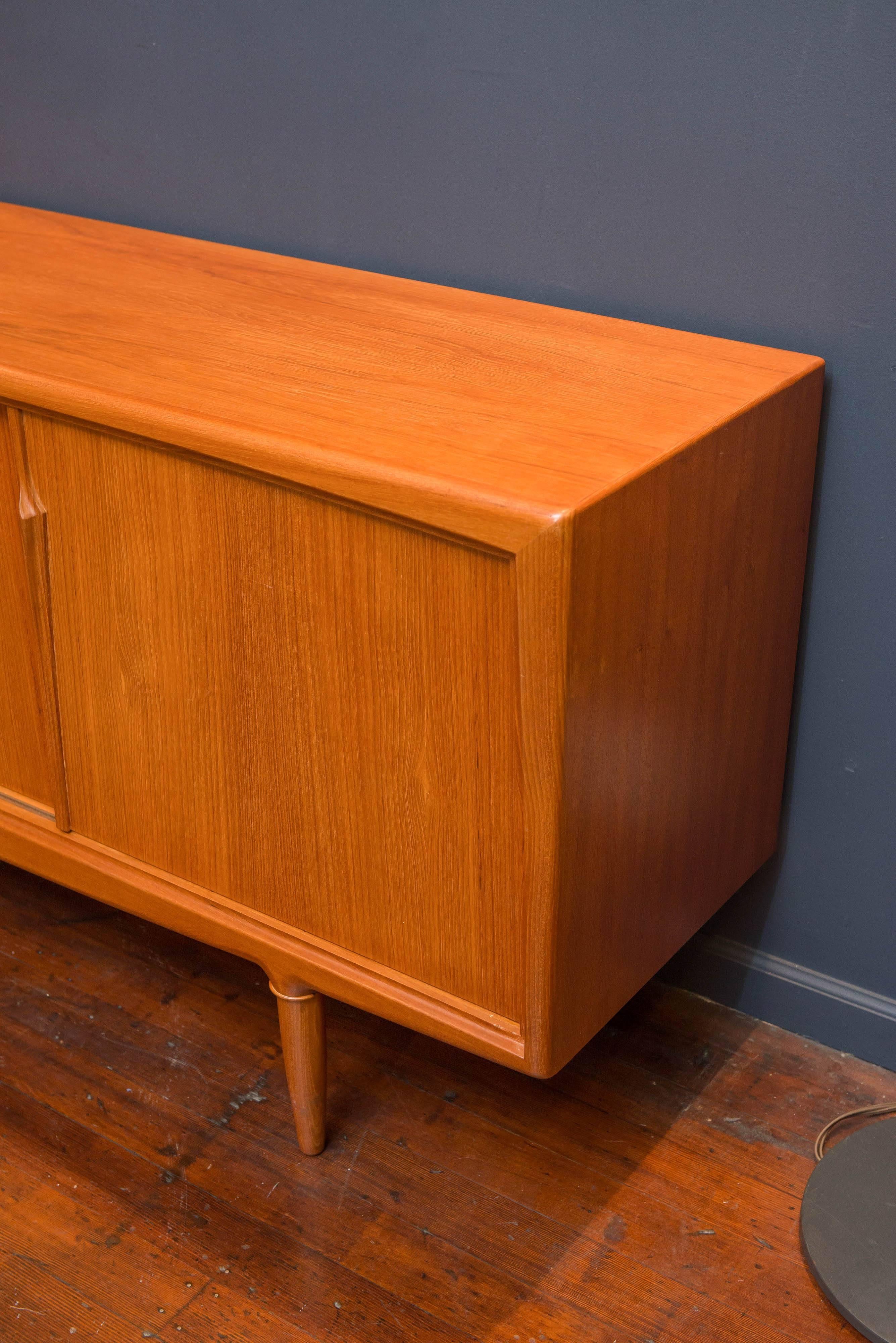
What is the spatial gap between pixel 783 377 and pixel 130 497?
23.4 inches

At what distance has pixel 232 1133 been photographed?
1436 mm

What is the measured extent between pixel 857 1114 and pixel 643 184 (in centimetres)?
102

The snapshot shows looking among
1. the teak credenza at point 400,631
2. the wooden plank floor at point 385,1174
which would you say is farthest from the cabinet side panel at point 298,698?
the wooden plank floor at point 385,1174

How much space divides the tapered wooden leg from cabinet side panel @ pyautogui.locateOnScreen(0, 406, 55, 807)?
33 centimetres

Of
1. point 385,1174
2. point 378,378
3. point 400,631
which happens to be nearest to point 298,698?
point 400,631

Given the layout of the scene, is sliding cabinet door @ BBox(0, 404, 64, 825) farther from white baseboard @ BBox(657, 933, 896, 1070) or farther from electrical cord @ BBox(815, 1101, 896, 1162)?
electrical cord @ BBox(815, 1101, 896, 1162)

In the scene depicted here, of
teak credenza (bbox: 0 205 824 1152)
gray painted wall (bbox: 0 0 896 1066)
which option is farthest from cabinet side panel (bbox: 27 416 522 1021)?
gray painted wall (bbox: 0 0 896 1066)

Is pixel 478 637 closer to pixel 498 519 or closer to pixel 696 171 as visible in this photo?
pixel 498 519

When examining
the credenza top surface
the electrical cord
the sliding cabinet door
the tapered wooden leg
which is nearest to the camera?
the credenza top surface

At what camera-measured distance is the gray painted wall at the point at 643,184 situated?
1233 millimetres

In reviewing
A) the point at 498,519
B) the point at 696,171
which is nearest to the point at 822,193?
the point at 696,171

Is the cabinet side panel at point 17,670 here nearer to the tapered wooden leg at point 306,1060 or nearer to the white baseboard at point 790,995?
the tapered wooden leg at point 306,1060

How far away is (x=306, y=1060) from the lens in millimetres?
1359

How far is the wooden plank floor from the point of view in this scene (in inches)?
49.0
